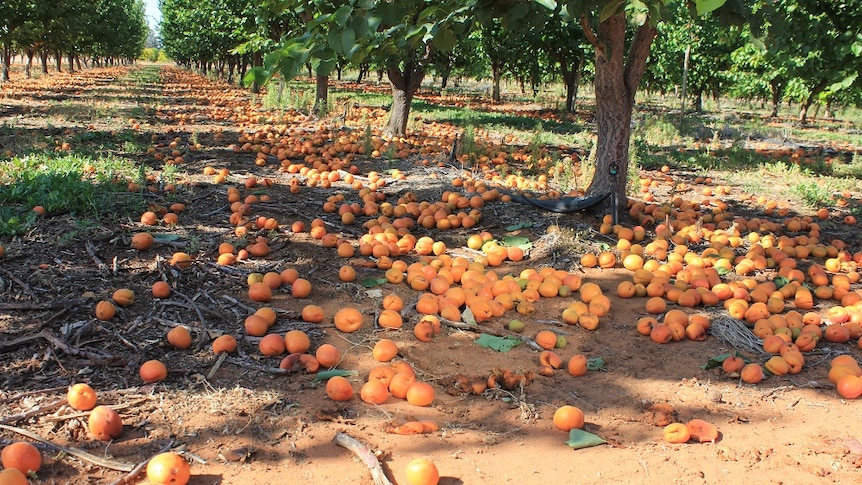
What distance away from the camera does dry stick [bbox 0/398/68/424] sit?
8.02ft

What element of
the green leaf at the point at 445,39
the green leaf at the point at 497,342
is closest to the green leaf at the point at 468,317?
the green leaf at the point at 497,342

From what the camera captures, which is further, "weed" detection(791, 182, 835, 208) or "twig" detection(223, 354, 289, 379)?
"weed" detection(791, 182, 835, 208)

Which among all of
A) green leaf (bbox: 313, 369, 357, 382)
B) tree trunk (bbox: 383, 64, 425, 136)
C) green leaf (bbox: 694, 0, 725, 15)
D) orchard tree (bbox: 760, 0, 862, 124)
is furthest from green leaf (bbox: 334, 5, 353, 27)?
tree trunk (bbox: 383, 64, 425, 136)

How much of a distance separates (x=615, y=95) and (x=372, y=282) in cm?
311

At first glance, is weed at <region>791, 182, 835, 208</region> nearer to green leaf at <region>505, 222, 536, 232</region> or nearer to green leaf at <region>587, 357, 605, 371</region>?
green leaf at <region>505, 222, 536, 232</region>

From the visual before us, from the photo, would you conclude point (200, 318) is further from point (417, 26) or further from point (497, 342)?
point (417, 26)

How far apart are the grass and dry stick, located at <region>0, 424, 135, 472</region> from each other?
279 cm

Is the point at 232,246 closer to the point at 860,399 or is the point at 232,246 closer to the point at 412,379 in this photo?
the point at 412,379

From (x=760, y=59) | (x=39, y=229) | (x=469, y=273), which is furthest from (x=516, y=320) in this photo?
(x=760, y=59)

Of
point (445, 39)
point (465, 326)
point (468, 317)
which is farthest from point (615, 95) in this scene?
point (465, 326)

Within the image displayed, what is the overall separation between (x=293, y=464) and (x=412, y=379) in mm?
716

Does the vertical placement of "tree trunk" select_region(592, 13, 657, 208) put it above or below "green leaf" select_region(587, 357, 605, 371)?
above

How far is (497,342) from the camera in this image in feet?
11.5

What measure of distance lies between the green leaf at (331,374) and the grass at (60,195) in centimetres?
308
